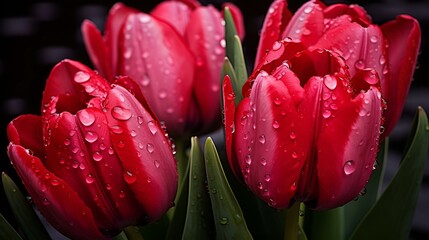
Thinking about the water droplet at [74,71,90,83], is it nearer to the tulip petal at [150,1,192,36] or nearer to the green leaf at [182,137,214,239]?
the green leaf at [182,137,214,239]

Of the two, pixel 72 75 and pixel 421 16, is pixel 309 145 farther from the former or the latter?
pixel 421 16

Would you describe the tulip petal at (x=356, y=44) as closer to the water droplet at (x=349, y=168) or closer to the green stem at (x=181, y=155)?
the water droplet at (x=349, y=168)

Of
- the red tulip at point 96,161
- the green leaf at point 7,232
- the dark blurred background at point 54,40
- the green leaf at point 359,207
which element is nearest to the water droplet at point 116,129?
the red tulip at point 96,161

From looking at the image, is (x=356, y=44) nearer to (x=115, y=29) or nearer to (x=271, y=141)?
(x=271, y=141)

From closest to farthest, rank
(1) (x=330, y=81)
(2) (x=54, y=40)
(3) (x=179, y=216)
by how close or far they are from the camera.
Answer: (1) (x=330, y=81)
(3) (x=179, y=216)
(2) (x=54, y=40)

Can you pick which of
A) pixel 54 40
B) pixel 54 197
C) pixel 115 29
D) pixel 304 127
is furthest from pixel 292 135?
pixel 54 40

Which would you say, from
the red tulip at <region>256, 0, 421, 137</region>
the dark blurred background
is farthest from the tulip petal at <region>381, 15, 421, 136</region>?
the dark blurred background
